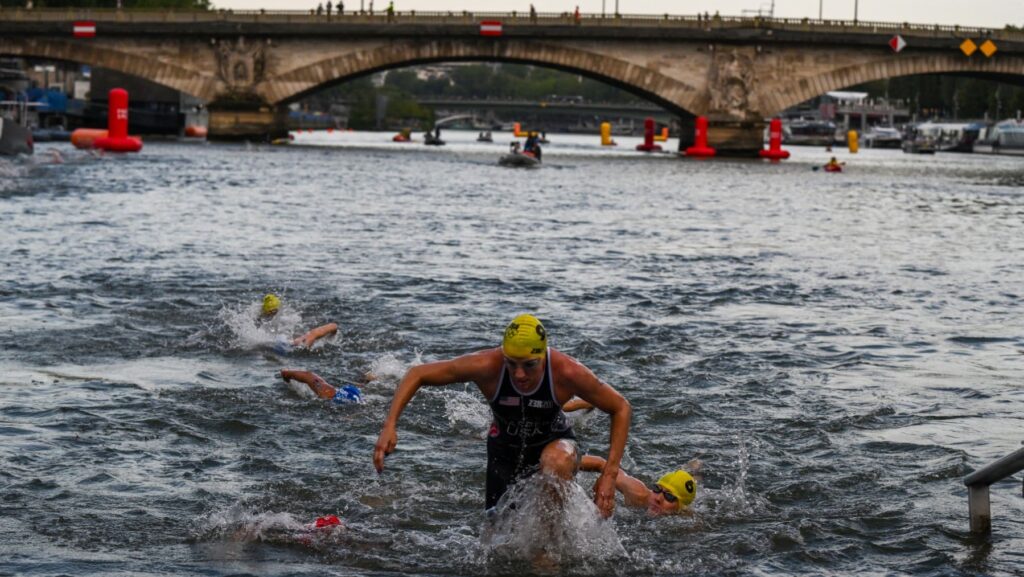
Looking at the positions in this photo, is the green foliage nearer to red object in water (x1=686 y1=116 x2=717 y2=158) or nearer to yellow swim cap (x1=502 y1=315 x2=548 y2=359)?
red object in water (x1=686 y1=116 x2=717 y2=158)

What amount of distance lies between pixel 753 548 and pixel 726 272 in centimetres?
1834

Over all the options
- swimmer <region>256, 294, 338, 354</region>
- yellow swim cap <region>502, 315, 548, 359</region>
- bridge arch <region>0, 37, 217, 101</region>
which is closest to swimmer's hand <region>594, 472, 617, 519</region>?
yellow swim cap <region>502, 315, 548, 359</region>

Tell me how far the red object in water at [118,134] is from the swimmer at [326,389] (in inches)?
2405

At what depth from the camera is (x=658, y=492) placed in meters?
11.7

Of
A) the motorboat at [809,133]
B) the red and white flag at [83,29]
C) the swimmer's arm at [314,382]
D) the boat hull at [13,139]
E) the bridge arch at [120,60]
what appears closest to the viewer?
the swimmer's arm at [314,382]

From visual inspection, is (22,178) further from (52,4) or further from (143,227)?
(52,4)

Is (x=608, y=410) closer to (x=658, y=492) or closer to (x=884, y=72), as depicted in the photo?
(x=658, y=492)

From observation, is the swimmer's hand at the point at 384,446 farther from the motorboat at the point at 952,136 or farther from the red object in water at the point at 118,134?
the motorboat at the point at 952,136

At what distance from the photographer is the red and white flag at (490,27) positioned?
86812mm

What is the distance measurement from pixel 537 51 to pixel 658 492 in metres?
79.3

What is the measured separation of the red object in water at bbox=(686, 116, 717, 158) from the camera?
93.4 meters

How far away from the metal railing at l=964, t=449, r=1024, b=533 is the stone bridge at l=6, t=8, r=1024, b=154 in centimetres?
7893

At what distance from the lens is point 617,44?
90750mm

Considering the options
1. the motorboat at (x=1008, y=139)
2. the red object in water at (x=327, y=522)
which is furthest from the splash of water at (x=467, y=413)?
the motorboat at (x=1008, y=139)
